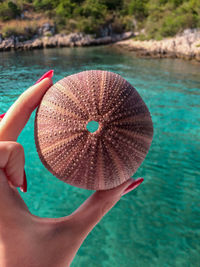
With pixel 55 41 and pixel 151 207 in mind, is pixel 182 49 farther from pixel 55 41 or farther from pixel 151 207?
pixel 151 207

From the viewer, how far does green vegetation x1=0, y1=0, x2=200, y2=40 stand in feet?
145

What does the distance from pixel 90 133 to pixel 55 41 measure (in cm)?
4402

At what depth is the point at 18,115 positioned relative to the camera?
1.65 metres

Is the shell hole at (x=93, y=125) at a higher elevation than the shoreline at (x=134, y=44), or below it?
below

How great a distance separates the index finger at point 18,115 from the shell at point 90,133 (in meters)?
0.09

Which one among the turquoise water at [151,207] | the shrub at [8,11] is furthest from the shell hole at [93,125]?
the shrub at [8,11]

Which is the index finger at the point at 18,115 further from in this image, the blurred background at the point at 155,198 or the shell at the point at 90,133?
the blurred background at the point at 155,198

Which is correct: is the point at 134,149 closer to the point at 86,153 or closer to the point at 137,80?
the point at 86,153

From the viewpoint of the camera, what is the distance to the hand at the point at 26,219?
4.58 ft

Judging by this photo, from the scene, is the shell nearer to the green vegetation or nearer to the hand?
the hand

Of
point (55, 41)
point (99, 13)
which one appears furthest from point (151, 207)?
point (99, 13)

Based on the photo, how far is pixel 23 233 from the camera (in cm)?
150

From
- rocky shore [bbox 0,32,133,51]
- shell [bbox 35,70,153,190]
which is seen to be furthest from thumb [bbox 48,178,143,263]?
rocky shore [bbox 0,32,133,51]

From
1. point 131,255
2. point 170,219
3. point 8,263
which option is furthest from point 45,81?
point 170,219
